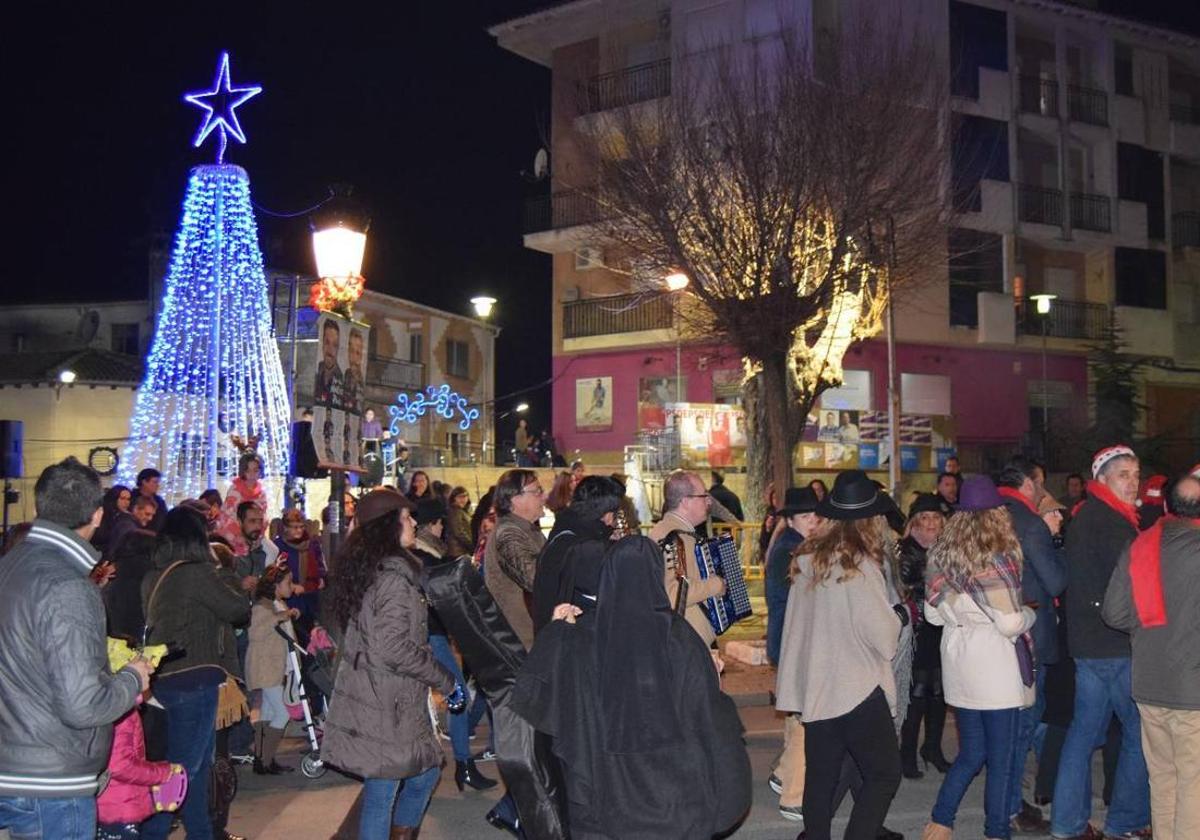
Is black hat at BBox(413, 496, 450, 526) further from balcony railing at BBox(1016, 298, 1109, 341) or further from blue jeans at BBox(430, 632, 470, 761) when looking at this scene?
balcony railing at BBox(1016, 298, 1109, 341)

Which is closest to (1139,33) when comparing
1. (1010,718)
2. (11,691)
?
(1010,718)

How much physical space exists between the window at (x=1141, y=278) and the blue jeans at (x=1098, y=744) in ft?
98.7

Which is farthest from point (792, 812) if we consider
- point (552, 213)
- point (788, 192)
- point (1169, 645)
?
point (552, 213)

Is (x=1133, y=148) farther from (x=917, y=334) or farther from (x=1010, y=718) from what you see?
(x=1010, y=718)

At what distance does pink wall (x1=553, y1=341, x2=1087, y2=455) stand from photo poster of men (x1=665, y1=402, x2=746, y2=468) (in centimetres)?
436

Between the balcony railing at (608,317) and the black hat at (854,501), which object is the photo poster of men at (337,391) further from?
the balcony railing at (608,317)

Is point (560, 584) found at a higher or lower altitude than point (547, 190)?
lower

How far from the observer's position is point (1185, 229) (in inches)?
1430

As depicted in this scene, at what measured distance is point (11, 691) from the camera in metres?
4.24

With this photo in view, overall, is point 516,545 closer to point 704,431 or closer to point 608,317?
point 704,431

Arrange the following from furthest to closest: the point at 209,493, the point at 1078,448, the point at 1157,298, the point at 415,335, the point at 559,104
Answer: the point at 415,335
the point at 1157,298
the point at 559,104
the point at 1078,448
the point at 209,493

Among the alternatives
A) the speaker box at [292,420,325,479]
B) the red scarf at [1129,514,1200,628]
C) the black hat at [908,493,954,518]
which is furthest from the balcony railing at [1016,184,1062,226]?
the red scarf at [1129,514,1200,628]

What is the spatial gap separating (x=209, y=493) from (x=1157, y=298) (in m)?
30.0

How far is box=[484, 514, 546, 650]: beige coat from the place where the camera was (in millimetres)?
7652
